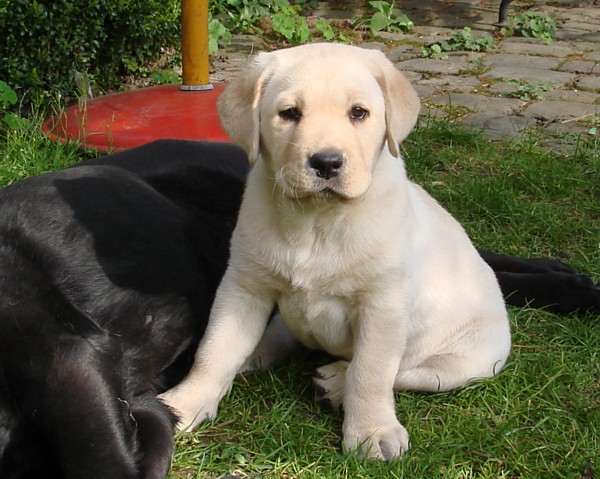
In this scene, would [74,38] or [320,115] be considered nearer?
[320,115]

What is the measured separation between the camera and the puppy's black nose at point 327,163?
8.14ft

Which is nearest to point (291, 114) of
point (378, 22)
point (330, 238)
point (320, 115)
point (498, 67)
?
point (320, 115)

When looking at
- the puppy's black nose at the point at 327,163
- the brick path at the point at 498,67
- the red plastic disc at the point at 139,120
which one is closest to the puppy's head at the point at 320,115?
the puppy's black nose at the point at 327,163

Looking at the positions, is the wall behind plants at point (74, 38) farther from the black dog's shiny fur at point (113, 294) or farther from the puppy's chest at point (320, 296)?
the puppy's chest at point (320, 296)

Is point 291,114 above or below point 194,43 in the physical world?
above

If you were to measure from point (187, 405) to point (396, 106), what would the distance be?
1.07 m

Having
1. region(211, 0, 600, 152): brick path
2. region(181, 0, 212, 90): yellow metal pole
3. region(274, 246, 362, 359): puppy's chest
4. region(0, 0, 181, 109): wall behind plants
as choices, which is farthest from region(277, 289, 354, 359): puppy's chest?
region(0, 0, 181, 109): wall behind plants

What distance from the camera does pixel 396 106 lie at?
2719mm

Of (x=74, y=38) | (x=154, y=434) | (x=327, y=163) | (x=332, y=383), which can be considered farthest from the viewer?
(x=74, y=38)

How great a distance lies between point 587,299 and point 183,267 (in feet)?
5.00

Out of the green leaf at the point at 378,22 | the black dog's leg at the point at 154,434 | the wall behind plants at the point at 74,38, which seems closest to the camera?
the black dog's leg at the point at 154,434

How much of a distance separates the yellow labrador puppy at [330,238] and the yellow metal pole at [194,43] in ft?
7.62

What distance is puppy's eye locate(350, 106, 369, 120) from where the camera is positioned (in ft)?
8.57

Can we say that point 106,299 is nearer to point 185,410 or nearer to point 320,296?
point 185,410
